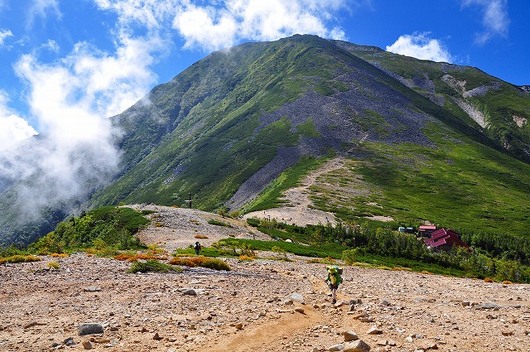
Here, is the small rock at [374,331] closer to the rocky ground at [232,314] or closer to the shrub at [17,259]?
the rocky ground at [232,314]

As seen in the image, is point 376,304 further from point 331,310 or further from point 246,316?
point 246,316

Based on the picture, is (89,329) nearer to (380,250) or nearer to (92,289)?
(92,289)

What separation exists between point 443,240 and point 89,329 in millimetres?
91539

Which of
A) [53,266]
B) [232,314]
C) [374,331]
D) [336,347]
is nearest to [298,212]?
[53,266]

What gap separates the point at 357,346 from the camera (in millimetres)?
11180

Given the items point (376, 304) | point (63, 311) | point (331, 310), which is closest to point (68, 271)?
point (63, 311)

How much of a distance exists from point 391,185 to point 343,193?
3227 cm

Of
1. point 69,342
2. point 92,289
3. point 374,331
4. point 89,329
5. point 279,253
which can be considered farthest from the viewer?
point 279,253

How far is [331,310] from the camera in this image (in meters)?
16.8

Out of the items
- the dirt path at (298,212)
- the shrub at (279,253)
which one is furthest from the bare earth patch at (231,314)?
the dirt path at (298,212)

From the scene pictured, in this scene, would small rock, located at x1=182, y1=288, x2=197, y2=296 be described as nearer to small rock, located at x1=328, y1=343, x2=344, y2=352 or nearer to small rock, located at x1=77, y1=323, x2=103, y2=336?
small rock, located at x1=77, y1=323, x2=103, y2=336

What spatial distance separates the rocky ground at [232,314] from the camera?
A: 484 inches

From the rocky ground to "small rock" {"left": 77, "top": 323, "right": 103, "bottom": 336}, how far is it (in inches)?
1.6

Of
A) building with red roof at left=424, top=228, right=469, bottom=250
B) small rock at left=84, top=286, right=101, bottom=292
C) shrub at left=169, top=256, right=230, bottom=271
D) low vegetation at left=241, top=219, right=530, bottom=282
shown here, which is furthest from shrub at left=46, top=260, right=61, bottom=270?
building with red roof at left=424, top=228, right=469, bottom=250
